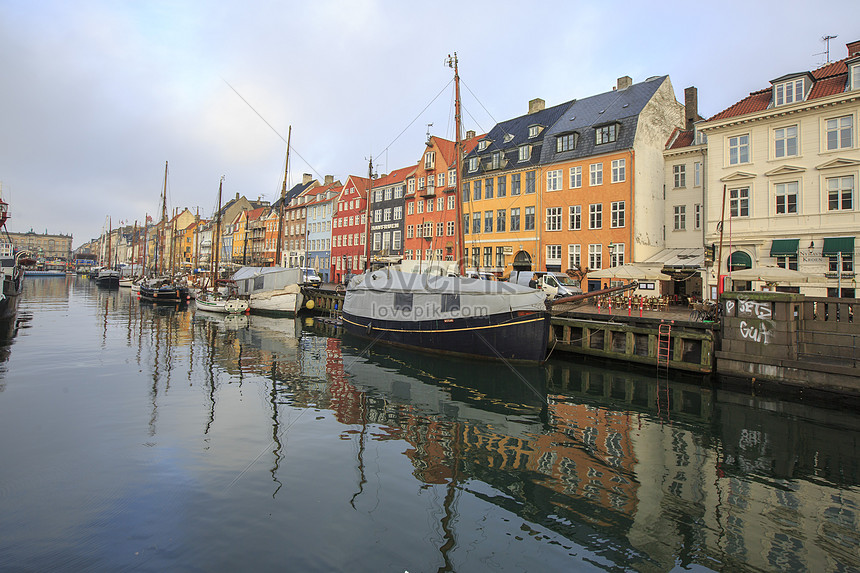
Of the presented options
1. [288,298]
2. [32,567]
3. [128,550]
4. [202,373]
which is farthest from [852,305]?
[288,298]

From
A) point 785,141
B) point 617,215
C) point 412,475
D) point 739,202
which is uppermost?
point 785,141

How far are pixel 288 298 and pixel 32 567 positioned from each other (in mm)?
37368

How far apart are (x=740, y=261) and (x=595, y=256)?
9.88 metres

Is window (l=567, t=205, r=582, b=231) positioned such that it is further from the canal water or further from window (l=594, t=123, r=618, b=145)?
the canal water

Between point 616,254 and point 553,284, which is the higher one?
point 616,254

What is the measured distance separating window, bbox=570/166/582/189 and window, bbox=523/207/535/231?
4041mm

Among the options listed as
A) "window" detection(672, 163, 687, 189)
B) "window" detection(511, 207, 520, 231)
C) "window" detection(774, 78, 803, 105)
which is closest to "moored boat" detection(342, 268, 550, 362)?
"window" detection(511, 207, 520, 231)

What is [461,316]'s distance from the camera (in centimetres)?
2038

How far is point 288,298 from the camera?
42.2 meters

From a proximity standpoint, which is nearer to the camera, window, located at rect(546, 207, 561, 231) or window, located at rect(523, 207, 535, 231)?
window, located at rect(546, 207, 561, 231)

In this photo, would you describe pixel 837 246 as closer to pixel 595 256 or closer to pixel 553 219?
pixel 595 256

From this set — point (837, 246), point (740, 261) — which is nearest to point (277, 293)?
point (740, 261)

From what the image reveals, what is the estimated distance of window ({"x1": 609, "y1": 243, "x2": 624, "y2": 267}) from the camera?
33.5 meters

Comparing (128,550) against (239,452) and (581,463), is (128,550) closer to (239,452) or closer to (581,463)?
(239,452)
